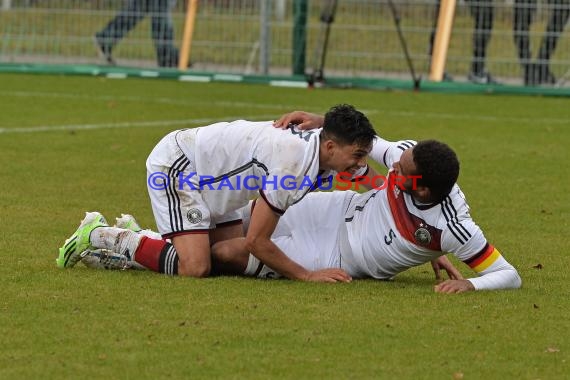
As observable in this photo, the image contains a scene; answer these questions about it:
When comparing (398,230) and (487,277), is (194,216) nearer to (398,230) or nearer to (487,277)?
(398,230)

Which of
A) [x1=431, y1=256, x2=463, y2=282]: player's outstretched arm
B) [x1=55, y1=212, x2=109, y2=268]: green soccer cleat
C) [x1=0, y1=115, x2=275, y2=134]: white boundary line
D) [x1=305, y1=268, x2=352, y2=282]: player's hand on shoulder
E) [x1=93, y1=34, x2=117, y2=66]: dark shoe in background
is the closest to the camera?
[x1=305, y1=268, x2=352, y2=282]: player's hand on shoulder

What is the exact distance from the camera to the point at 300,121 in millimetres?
7703

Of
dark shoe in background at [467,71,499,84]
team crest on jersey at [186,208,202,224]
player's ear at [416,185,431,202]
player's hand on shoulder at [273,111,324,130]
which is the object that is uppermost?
player's hand on shoulder at [273,111,324,130]

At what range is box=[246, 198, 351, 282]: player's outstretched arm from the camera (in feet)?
24.1

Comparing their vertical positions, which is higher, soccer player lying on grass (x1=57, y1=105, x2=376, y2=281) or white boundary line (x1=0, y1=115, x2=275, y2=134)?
soccer player lying on grass (x1=57, y1=105, x2=376, y2=281)

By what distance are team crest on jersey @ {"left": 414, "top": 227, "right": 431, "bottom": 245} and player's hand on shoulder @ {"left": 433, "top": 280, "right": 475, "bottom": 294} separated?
0.83 feet

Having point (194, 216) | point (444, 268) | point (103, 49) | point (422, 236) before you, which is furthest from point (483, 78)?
point (422, 236)

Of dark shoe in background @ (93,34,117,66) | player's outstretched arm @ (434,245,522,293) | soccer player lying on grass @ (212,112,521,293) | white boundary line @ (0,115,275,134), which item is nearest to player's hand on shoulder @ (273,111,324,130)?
soccer player lying on grass @ (212,112,521,293)

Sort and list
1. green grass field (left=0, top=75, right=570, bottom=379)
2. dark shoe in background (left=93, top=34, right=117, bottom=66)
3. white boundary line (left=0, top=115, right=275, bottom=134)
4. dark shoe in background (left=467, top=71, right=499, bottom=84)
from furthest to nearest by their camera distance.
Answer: dark shoe in background (left=93, top=34, right=117, bottom=66) < dark shoe in background (left=467, top=71, right=499, bottom=84) < white boundary line (left=0, top=115, right=275, bottom=134) < green grass field (left=0, top=75, right=570, bottom=379)

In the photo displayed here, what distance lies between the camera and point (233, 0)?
2233 cm

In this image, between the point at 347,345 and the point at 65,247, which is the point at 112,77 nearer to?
the point at 65,247

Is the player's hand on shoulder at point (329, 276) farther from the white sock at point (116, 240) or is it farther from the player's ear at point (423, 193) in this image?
the white sock at point (116, 240)

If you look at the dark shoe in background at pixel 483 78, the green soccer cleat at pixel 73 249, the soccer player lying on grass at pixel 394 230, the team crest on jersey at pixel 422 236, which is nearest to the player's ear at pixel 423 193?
the soccer player lying on grass at pixel 394 230

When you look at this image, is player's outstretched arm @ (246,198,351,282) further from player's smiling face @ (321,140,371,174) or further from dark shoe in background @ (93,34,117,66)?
dark shoe in background @ (93,34,117,66)
